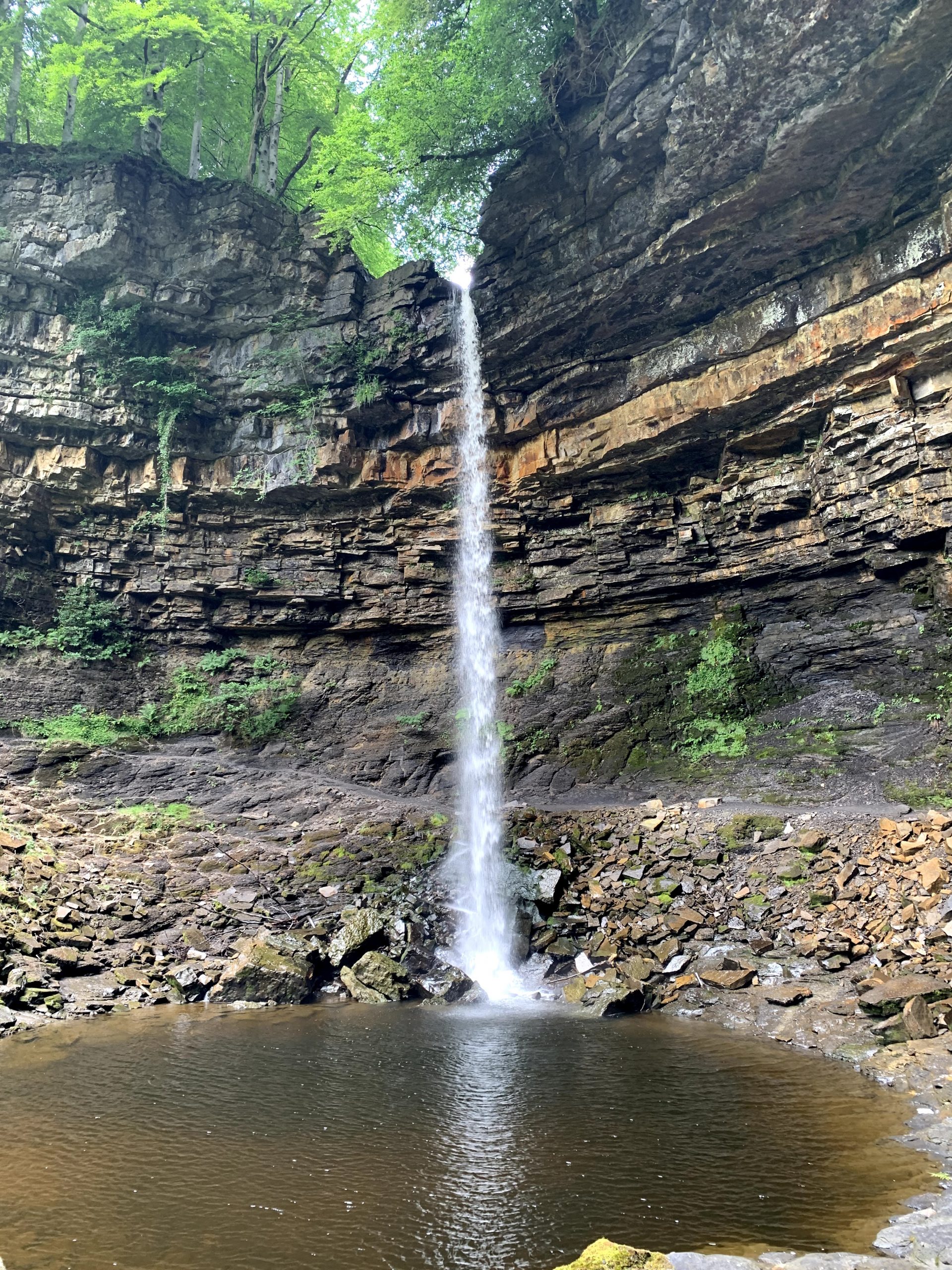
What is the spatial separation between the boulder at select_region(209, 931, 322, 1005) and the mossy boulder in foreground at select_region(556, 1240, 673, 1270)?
7610mm

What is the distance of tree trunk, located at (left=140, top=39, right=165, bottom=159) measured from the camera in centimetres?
2234

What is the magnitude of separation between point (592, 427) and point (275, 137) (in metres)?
14.6

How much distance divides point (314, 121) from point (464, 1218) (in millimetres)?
30237

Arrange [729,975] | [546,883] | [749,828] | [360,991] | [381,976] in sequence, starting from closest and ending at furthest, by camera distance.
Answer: [729,975]
[360,991]
[381,976]
[546,883]
[749,828]

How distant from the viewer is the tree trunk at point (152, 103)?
73.3ft

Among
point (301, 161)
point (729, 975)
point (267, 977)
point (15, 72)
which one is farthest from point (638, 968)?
point (15, 72)

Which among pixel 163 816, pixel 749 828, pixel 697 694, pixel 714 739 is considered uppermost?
pixel 697 694

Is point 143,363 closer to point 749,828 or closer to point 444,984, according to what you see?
point 444,984

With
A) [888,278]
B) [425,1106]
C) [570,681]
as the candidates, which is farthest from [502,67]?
[425,1106]

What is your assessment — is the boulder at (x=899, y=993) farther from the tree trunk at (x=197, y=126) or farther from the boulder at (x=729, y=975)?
the tree trunk at (x=197, y=126)

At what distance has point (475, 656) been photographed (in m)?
20.3

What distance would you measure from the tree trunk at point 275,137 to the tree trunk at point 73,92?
5407 mm

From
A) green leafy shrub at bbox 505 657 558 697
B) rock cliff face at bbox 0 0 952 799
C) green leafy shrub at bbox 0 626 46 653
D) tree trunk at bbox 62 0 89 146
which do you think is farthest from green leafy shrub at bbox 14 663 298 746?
tree trunk at bbox 62 0 89 146

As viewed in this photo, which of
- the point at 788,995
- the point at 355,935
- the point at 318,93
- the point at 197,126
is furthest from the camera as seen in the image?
the point at 318,93
